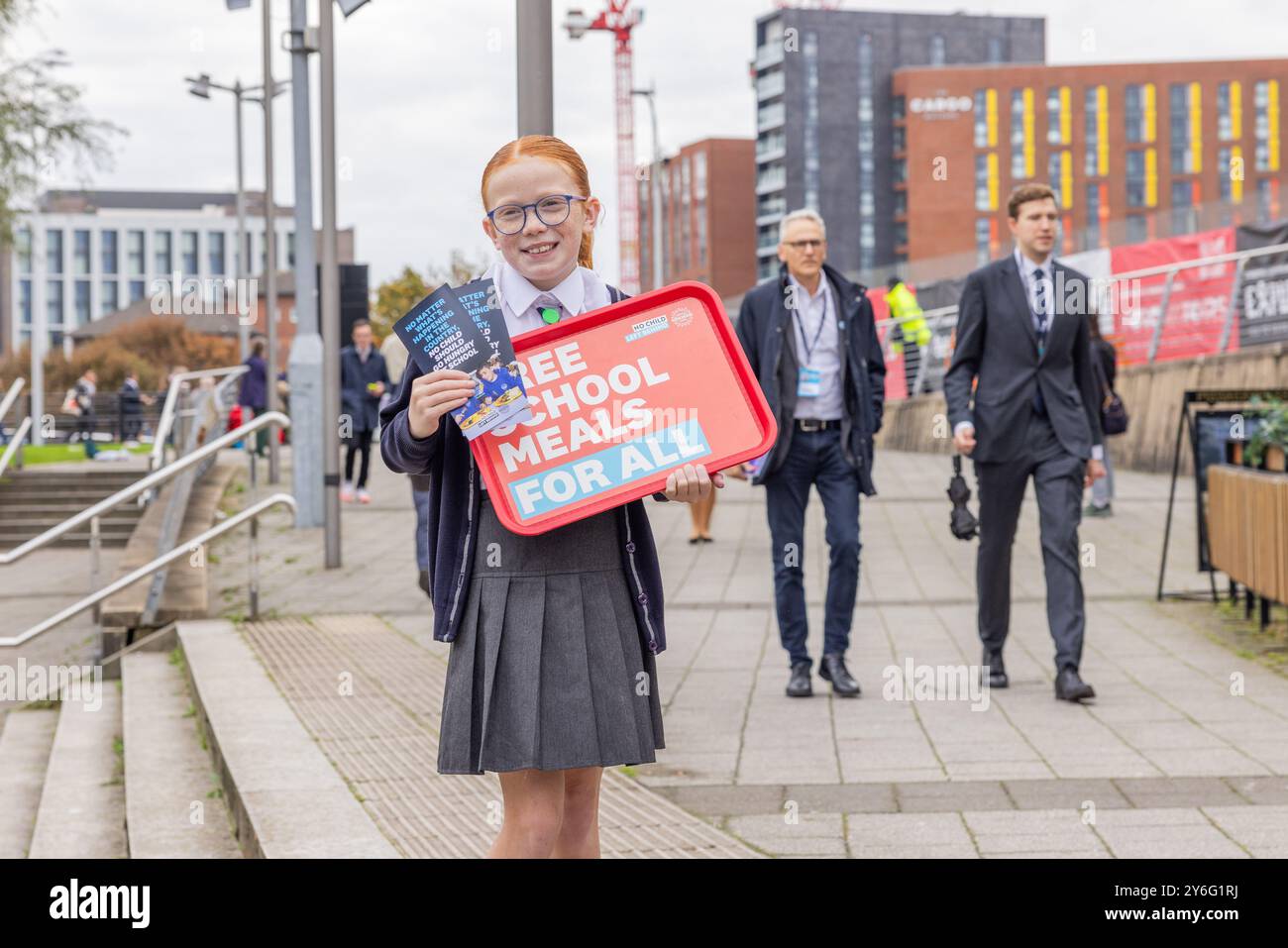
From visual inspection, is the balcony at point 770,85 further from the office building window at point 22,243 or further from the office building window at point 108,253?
the office building window at point 22,243

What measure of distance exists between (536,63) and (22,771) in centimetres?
439

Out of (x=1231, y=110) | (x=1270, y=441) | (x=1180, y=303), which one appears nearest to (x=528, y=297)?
(x=1270, y=441)

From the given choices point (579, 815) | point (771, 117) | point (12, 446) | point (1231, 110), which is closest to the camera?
point (579, 815)

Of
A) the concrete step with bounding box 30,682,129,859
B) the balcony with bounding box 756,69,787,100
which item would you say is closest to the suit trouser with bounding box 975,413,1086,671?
the concrete step with bounding box 30,682,129,859

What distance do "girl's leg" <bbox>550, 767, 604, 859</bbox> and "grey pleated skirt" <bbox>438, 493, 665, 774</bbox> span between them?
159 millimetres

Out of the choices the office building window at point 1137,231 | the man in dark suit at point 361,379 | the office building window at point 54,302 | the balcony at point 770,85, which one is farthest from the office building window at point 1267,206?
the office building window at point 54,302

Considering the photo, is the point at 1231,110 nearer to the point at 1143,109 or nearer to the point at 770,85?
the point at 1143,109

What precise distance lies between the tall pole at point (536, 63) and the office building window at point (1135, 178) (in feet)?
315

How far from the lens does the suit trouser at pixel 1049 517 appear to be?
6.97m

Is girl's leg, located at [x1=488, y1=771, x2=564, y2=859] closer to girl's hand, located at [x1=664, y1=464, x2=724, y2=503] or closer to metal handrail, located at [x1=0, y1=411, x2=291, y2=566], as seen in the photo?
girl's hand, located at [x1=664, y1=464, x2=724, y2=503]

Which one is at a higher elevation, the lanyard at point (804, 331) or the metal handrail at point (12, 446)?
the lanyard at point (804, 331)

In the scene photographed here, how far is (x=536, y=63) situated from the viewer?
4766 mm

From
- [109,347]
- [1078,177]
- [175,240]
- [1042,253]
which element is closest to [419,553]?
[1042,253]

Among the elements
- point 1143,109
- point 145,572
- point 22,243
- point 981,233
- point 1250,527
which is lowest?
point 145,572
